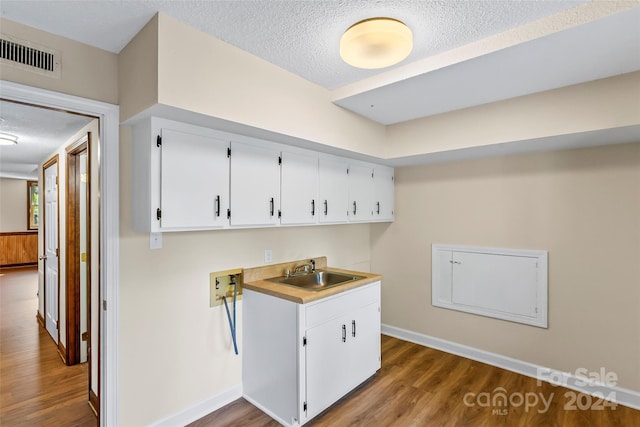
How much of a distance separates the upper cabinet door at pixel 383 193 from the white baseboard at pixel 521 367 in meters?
1.40

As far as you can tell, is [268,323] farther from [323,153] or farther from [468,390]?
[468,390]

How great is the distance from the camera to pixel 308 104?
7.83ft

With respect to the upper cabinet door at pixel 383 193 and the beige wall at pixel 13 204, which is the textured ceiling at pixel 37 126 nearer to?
the upper cabinet door at pixel 383 193

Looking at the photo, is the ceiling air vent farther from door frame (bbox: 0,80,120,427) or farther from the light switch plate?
the light switch plate

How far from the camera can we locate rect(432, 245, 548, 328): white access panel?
289 centimetres

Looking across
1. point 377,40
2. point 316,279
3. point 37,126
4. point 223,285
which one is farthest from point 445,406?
point 37,126

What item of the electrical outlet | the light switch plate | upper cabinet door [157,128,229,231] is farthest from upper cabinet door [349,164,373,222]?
the light switch plate

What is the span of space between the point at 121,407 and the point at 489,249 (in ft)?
10.7

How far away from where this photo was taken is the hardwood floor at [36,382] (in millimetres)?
2303

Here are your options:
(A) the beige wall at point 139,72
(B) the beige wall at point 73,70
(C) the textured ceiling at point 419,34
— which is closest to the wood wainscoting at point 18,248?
(C) the textured ceiling at point 419,34

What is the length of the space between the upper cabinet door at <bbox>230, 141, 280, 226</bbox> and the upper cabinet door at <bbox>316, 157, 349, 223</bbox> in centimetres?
52

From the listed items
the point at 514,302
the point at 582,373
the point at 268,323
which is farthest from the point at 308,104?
the point at 582,373

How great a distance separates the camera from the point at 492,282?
3125 millimetres

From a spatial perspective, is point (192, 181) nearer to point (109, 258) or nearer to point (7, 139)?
point (109, 258)
